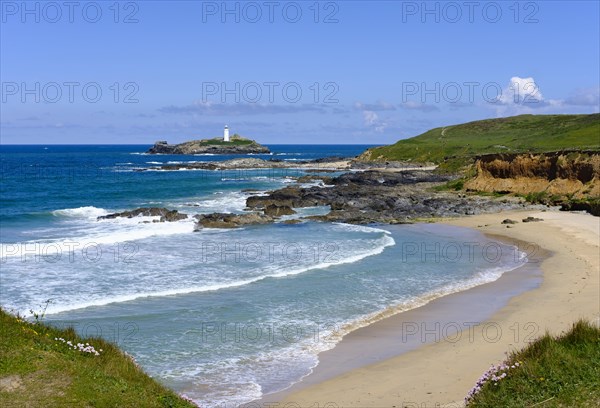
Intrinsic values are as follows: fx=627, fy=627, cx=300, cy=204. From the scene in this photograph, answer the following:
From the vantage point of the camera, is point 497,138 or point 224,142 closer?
point 497,138

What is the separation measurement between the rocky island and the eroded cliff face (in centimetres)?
13113

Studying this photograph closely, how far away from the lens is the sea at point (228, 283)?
15.5 m

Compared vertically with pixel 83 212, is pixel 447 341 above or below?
below

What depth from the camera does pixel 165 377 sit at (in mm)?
13969

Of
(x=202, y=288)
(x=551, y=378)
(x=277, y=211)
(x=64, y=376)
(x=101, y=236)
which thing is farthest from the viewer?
(x=277, y=211)


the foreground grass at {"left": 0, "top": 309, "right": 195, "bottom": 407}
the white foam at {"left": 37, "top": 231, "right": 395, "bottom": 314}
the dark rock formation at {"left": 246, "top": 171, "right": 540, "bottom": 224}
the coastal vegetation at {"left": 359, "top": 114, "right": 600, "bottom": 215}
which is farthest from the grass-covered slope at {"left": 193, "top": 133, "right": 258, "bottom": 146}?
the foreground grass at {"left": 0, "top": 309, "right": 195, "bottom": 407}

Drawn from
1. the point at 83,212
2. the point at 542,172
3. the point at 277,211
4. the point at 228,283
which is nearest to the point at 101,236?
the point at 83,212

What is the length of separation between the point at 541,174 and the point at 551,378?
47364 millimetres

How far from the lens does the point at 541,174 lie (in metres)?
53.6

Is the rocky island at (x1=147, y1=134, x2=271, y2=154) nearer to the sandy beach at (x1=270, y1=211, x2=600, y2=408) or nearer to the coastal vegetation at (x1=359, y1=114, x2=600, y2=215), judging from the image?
the coastal vegetation at (x1=359, y1=114, x2=600, y2=215)

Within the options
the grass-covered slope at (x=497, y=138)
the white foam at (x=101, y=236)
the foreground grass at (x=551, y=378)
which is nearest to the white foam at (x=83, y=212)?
the white foam at (x=101, y=236)

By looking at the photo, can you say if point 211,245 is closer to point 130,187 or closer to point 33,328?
point 33,328

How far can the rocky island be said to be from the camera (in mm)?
185375

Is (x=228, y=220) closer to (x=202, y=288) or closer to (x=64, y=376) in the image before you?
(x=202, y=288)
